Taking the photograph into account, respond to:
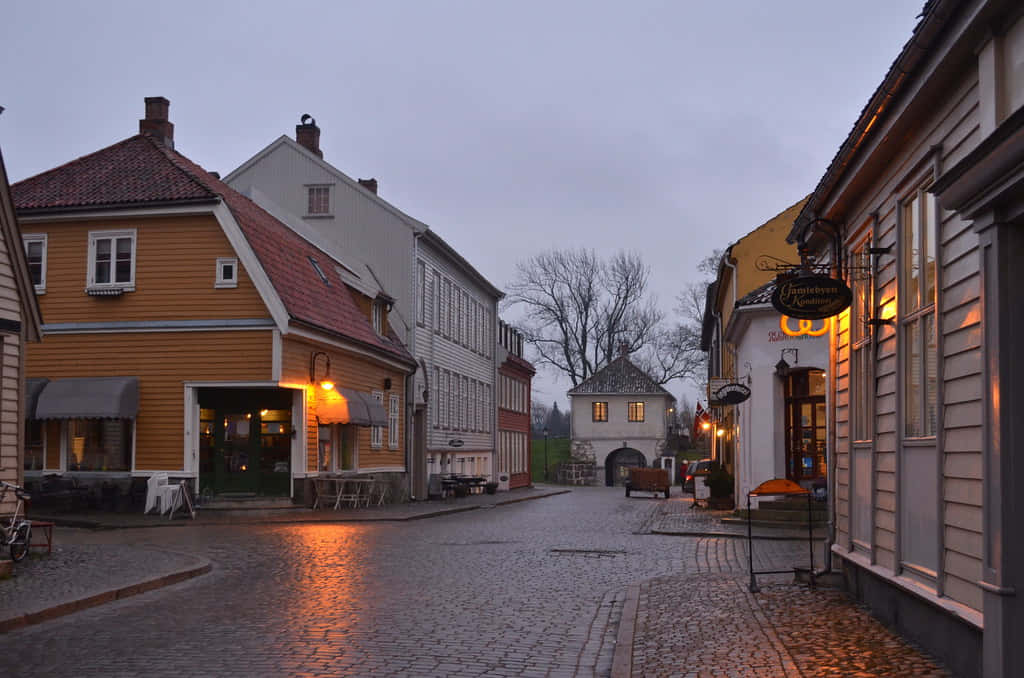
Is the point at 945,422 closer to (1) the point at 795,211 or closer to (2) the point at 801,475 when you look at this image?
(2) the point at 801,475

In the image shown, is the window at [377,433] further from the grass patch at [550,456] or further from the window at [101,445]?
the grass patch at [550,456]

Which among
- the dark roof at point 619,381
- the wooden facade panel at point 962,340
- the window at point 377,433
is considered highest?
the dark roof at point 619,381

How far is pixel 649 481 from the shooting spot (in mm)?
41625

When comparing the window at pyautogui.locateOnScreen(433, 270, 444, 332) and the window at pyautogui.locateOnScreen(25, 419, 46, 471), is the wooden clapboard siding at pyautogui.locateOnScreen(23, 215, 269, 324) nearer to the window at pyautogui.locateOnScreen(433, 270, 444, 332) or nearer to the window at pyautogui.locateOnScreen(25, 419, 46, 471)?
the window at pyautogui.locateOnScreen(25, 419, 46, 471)

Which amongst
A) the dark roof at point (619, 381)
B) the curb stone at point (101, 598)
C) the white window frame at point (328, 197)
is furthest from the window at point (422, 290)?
the dark roof at point (619, 381)

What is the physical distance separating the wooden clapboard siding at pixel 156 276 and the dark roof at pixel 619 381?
42.3 meters

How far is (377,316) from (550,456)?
5359 cm

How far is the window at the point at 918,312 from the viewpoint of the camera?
27.1 ft

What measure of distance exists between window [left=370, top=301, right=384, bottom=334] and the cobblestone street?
16959 millimetres

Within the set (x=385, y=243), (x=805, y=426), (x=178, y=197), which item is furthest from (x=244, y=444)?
(x=805, y=426)

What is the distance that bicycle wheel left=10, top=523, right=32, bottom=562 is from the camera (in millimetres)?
13484

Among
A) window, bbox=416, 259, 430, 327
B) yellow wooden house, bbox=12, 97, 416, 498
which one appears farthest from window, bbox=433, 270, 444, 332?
yellow wooden house, bbox=12, 97, 416, 498

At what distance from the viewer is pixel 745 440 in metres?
25.1

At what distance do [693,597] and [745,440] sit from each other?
14011mm
